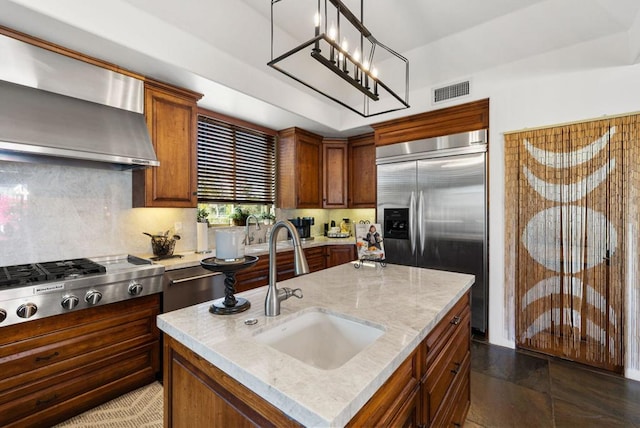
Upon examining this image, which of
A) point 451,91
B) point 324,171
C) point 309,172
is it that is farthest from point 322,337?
point 324,171

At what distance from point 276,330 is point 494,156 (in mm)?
2935

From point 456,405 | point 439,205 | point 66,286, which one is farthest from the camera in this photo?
point 439,205

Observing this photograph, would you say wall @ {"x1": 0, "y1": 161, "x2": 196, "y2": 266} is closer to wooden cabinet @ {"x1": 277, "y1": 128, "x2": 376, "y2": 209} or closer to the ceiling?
the ceiling

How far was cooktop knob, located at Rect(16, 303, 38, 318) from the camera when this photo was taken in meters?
1.63

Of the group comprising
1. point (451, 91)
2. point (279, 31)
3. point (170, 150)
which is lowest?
point (170, 150)

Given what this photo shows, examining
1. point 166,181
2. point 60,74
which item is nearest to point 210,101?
point 166,181

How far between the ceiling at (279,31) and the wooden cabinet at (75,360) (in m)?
1.85

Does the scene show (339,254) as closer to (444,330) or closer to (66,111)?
(444,330)

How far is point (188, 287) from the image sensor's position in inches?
97.0

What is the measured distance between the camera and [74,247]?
2387 millimetres

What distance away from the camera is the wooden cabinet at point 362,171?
14.4 ft

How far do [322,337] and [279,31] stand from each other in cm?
288

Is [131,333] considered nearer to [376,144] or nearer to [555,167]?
[376,144]

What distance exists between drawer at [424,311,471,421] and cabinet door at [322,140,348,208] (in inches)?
116
